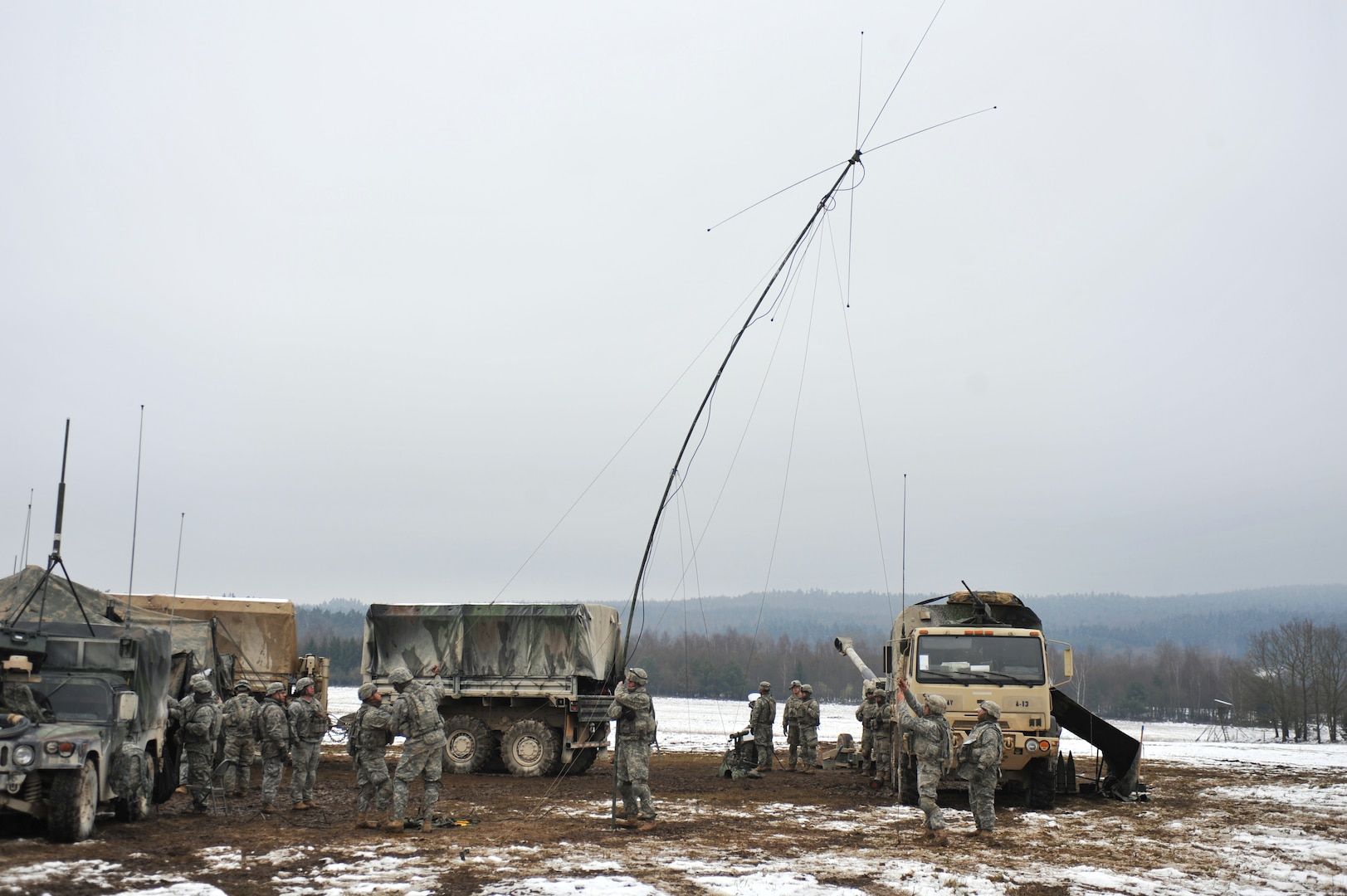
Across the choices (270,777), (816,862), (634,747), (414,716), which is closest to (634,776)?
(634,747)

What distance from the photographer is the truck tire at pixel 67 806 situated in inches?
384

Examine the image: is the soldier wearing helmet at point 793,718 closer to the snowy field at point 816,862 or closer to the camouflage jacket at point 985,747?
the snowy field at point 816,862

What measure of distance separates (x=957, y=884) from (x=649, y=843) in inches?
126

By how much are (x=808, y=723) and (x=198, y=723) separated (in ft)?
37.1

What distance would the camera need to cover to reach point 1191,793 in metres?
18.3

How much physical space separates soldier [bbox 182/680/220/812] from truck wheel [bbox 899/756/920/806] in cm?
898

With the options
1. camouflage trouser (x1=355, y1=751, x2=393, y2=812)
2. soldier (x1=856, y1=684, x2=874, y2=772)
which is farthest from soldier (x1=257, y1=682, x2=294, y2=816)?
soldier (x1=856, y1=684, x2=874, y2=772)

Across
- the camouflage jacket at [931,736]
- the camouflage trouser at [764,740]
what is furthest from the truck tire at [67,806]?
the camouflage trouser at [764,740]

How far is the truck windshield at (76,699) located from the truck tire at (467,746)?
8.15 m

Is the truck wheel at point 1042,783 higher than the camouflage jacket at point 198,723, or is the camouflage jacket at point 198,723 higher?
the camouflage jacket at point 198,723

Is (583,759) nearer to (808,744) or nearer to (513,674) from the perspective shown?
(513,674)

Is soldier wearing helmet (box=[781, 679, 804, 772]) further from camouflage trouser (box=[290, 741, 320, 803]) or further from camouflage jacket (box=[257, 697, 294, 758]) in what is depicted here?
camouflage jacket (box=[257, 697, 294, 758])

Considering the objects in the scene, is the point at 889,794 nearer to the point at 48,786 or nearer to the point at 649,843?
the point at 649,843


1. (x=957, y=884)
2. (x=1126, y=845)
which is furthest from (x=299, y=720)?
(x=1126, y=845)
